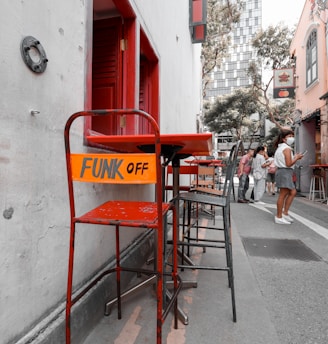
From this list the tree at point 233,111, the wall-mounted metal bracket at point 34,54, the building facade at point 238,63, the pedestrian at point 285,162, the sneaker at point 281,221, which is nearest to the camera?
the wall-mounted metal bracket at point 34,54

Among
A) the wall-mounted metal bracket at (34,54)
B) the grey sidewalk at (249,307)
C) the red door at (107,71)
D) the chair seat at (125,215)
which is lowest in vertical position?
the grey sidewalk at (249,307)

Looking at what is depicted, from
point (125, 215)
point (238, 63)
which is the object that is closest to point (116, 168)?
point (125, 215)

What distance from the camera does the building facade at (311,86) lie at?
9211 mm

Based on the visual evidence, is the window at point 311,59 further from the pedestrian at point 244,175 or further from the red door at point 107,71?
the red door at point 107,71

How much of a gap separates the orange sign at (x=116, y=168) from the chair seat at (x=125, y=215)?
209mm

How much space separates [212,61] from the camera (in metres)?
18.9

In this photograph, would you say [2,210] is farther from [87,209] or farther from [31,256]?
[87,209]

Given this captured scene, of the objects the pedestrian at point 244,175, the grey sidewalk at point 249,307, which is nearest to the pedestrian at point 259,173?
the pedestrian at point 244,175

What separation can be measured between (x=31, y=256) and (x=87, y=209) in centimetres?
65

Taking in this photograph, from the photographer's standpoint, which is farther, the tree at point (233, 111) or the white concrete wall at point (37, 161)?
the tree at point (233, 111)

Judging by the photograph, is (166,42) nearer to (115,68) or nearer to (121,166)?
(115,68)

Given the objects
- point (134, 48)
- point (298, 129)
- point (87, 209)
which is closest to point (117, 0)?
point (134, 48)

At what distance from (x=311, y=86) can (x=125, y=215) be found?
11.3 m

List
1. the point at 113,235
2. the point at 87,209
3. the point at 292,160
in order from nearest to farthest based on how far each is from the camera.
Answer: the point at 87,209
the point at 113,235
the point at 292,160
